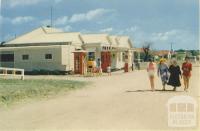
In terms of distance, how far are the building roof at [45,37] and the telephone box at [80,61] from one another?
411cm

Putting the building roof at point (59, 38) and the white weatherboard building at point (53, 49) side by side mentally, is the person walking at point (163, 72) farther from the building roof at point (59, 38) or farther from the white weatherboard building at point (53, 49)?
the building roof at point (59, 38)

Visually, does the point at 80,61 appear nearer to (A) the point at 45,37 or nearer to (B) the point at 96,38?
(A) the point at 45,37

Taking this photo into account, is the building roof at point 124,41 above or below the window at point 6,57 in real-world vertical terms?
above

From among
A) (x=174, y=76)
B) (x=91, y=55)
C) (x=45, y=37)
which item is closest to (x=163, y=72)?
(x=174, y=76)

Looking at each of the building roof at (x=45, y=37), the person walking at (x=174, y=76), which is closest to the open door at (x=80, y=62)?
the building roof at (x=45, y=37)

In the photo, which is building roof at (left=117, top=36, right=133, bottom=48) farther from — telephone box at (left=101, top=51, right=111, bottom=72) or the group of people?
the group of people

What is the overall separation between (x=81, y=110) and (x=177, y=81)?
5.62m

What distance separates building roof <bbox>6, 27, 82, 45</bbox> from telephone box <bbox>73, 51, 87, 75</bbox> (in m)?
4.11

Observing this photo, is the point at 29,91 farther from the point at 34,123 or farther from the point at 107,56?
the point at 107,56

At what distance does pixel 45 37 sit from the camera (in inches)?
1593

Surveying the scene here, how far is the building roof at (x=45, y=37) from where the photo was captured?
3841 centimetres

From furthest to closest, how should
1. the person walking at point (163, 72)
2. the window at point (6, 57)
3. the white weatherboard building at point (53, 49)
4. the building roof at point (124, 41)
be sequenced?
the building roof at point (124, 41), the window at point (6, 57), the white weatherboard building at point (53, 49), the person walking at point (163, 72)

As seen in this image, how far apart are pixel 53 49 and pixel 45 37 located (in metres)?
5.87

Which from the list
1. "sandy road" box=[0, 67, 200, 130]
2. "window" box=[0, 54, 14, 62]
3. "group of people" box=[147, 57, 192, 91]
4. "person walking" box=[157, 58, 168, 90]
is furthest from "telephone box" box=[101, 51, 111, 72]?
"sandy road" box=[0, 67, 200, 130]
